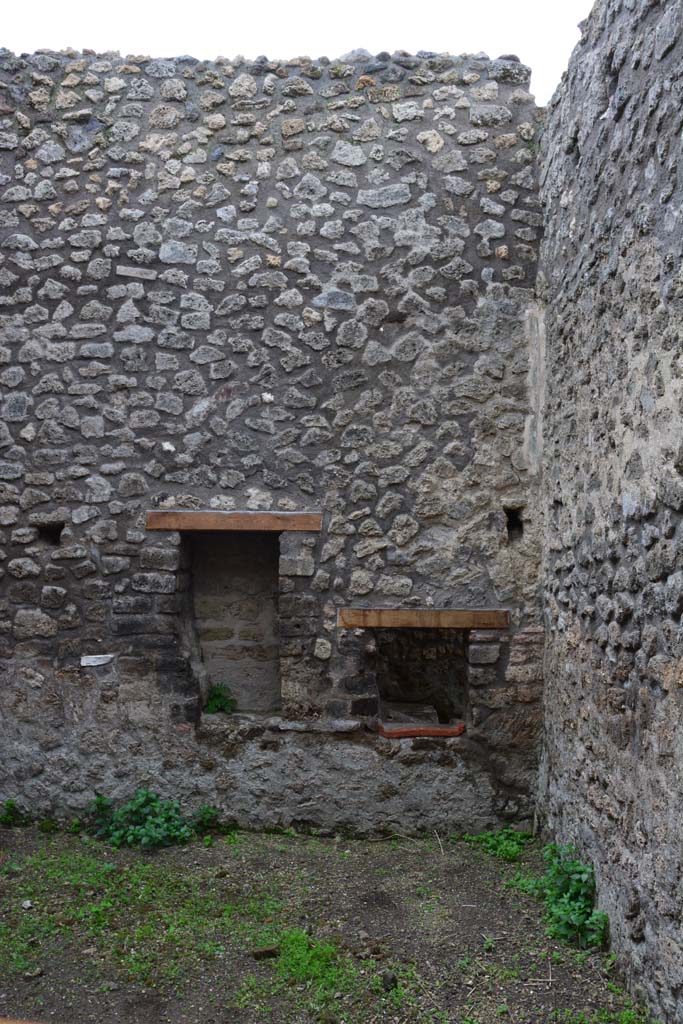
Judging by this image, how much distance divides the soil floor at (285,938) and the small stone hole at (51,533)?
153 centimetres

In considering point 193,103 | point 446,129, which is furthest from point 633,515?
point 193,103

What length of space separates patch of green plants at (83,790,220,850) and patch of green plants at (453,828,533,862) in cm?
134

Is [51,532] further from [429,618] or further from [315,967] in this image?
[315,967]

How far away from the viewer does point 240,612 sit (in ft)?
14.2

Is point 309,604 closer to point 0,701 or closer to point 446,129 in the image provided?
point 0,701

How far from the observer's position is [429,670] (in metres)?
4.40

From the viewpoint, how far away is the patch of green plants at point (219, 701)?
4.20 m

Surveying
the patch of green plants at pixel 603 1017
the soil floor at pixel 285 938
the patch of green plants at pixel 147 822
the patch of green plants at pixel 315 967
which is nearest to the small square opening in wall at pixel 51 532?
the patch of green plants at pixel 147 822

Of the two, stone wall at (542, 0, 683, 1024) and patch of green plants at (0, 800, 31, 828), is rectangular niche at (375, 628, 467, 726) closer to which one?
stone wall at (542, 0, 683, 1024)

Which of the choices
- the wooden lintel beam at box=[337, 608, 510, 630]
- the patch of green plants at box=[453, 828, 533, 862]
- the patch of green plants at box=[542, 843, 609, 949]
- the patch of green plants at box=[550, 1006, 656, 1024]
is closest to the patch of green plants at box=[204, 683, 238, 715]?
the wooden lintel beam at box=[337, 608, 510, 630]

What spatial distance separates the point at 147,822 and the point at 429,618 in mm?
1775

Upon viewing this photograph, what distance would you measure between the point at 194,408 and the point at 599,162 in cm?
226

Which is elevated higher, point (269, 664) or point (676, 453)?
point (676, 453)

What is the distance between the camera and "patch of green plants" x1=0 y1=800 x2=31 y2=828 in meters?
4.07
